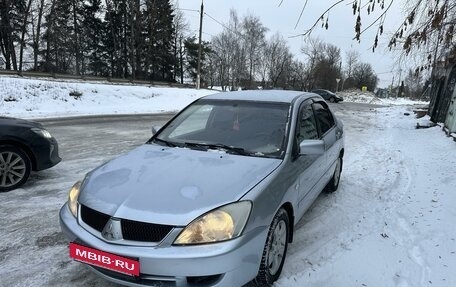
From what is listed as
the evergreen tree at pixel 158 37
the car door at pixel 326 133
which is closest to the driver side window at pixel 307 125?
the car door at pixel 326 133

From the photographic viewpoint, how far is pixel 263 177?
3020 millimetres

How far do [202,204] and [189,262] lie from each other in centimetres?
40

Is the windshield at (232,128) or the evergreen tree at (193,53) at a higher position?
the evergreen tree at (193,53)

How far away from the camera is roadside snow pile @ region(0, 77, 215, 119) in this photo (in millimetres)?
18625

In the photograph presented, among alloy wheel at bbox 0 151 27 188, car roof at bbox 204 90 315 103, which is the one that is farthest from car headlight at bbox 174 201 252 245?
alloy wheel at bbox 0 151 27 188

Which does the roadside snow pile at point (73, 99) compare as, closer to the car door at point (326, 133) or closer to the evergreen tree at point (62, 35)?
the car door at point (326, 133)

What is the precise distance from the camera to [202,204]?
2.63 m

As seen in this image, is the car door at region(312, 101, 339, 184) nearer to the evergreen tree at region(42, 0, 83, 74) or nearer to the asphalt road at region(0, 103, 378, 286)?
the asphalt road at region(0, 103, 378, 286)

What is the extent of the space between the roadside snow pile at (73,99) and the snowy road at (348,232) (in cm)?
1232

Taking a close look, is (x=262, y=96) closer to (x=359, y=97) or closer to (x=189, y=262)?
(x=189, y=262)

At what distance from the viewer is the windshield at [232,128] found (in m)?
3.66

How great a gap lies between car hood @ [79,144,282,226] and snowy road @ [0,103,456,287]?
84 cm

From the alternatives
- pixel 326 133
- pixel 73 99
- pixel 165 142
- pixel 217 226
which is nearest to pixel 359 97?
pixel 73 99

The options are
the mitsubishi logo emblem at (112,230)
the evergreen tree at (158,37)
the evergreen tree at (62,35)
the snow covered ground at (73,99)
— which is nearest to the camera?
the mitsubishi logo emblem at (112,230)
